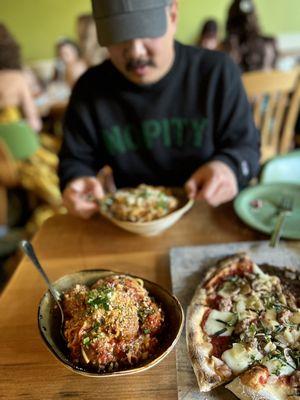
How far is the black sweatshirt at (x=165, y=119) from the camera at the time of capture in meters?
1.55

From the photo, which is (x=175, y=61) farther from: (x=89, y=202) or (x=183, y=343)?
(x=183, y=343)

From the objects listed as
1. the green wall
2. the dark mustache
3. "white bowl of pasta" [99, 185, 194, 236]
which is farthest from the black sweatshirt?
the green wall

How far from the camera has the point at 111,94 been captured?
1608 mm

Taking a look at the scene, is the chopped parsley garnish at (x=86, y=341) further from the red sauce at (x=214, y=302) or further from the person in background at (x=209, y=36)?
the person in background at (x=209, y=36)

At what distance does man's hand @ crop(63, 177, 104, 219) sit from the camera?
4.20 feet

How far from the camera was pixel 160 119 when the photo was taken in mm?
1590

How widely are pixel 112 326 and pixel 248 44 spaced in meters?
2.97

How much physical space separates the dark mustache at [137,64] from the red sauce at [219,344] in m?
1.01

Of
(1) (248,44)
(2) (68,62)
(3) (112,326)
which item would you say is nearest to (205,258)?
(3) (112,326)

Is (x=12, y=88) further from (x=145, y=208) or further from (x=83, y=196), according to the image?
(x=145, y=208)

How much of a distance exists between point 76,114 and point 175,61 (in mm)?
496

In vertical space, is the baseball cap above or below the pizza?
above

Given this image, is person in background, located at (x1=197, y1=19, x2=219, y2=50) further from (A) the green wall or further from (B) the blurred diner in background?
(A) the green wall

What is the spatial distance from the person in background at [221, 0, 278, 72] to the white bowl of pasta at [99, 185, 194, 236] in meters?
2.19
